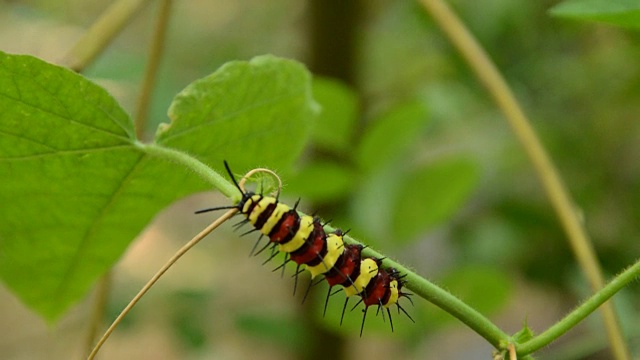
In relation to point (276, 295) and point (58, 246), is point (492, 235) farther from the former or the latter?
point (276, 295)

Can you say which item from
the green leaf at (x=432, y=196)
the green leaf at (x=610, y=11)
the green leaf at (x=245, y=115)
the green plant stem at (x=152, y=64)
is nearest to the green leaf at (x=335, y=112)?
the green leaf at (x=432, y=196)

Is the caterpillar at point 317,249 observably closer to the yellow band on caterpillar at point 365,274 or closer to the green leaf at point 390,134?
the yellow band on caterpillar at point 365,274

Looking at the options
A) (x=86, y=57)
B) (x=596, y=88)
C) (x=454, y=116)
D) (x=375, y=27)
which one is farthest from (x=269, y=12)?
Result: (x=86, y=57)

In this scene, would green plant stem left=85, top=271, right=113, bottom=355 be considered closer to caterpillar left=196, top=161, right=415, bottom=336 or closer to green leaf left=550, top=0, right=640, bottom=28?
caterpillar left=196, top=161, right=415, bottom=336

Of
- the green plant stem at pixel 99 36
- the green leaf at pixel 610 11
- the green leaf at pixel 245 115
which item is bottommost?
the green leaf at pixel 245 115

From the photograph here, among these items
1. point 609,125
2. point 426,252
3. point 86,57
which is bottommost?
point 86,57

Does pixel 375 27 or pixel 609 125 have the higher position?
pixel 375 27

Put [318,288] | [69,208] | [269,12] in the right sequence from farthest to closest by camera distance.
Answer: [269,12]
[318,288]
[69,208]
